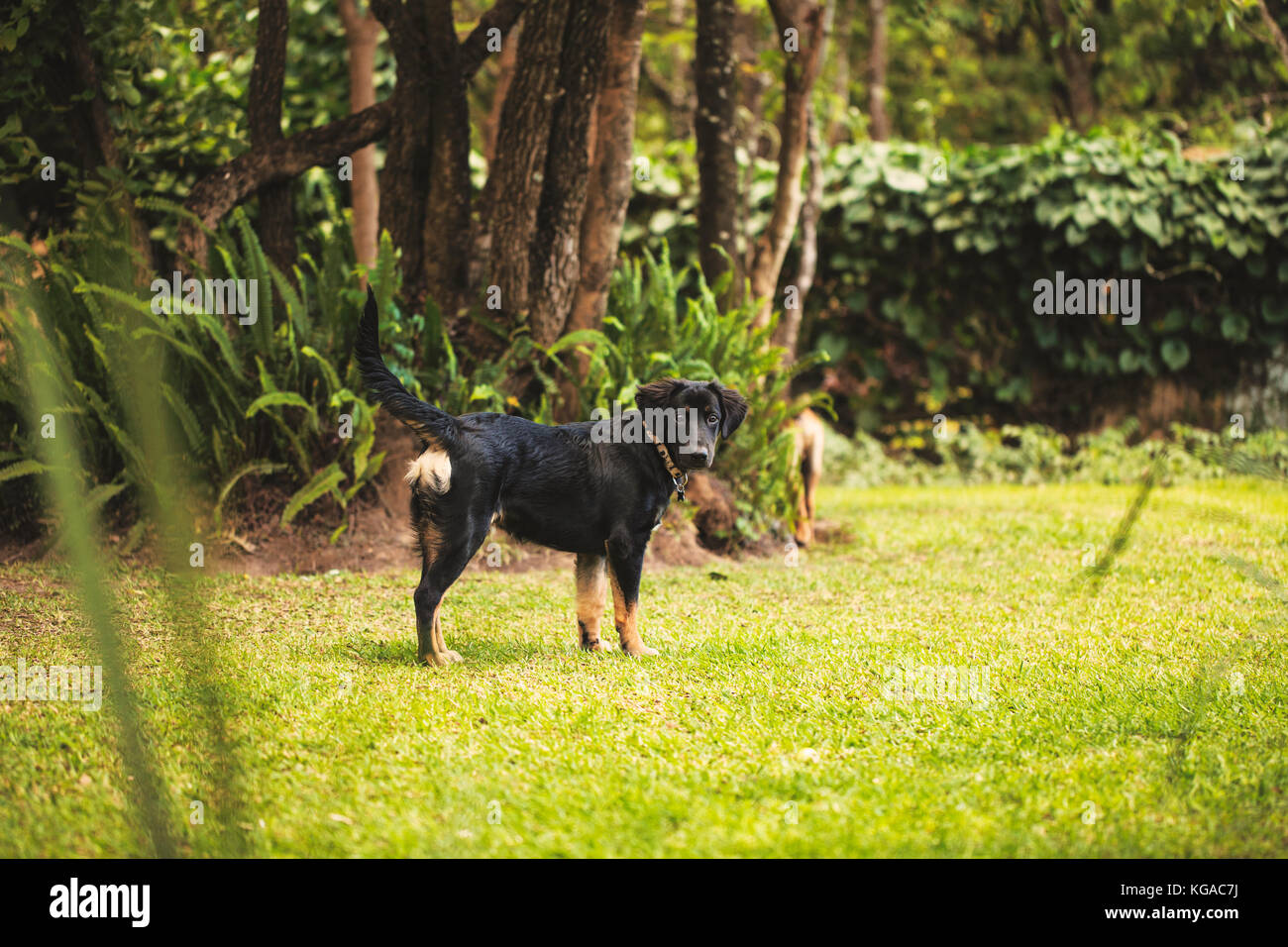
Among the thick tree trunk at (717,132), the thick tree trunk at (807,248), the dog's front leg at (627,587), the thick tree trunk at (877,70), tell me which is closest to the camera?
the dog's front leg at (627,587)

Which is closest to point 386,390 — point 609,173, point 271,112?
point 609,173

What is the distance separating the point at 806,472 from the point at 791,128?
9.06 feet

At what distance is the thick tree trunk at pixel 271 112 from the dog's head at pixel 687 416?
3.63 m

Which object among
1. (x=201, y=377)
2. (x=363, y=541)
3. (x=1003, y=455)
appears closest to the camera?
(x=201, y=377)

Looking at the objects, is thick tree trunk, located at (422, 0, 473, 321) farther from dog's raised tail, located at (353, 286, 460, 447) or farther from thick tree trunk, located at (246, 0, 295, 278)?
dog's raised tail, located at (353, 286, 460, 447)

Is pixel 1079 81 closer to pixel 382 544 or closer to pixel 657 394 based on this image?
pixel 382 544

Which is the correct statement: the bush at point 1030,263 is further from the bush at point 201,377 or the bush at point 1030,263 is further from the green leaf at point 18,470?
the green leaf at point 18,470

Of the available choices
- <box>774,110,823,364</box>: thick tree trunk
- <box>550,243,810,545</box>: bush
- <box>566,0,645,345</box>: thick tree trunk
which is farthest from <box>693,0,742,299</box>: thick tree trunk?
<box>566,0,645,345</box>: thick tree trunk

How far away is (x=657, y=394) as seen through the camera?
195 inches

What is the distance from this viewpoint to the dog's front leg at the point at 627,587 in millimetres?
4781

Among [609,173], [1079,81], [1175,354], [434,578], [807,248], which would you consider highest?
[1079,81]

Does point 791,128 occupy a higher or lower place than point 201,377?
higher

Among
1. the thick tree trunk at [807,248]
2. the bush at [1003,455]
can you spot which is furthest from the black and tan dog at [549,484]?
the bush at [1003,455]

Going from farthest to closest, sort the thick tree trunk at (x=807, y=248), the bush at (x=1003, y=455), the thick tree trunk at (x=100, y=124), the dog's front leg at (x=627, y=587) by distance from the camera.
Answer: the bush at (x=1003, y=455) < the thick tree trunk at (x=807, y=248) < the thick tree trunk at (x=100, y=124) < the dog's front leg at (x=627, y=587)
